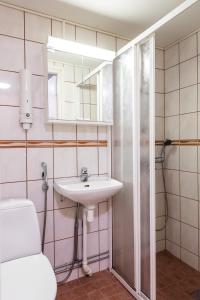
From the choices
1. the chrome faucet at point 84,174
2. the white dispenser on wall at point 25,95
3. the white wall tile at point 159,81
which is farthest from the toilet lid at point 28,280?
the white wall tile at point 159,81

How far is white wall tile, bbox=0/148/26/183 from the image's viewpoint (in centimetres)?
157

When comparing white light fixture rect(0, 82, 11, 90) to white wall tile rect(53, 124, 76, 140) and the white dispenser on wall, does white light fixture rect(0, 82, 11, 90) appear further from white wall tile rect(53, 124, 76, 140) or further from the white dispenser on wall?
white wall tile rect(53, 124, 76, 140)

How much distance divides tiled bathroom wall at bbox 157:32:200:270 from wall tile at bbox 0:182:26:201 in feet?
4.57

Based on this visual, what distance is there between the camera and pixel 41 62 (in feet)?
5.50

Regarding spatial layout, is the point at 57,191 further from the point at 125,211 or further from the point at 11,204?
the point at 125,211

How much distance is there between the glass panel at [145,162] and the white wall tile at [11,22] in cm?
91

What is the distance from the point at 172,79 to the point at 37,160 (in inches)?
61.9

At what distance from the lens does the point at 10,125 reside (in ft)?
5.20

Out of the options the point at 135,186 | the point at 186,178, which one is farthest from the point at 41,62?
the point at 186,178

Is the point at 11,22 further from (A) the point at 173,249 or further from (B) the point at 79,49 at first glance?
(A) the point at 173,249

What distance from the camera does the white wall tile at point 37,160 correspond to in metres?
1.66

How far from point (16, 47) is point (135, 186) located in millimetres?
1349

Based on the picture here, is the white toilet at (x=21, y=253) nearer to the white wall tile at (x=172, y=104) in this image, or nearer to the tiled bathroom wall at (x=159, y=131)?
the tiled bathroom wall at (x=159, y=131)

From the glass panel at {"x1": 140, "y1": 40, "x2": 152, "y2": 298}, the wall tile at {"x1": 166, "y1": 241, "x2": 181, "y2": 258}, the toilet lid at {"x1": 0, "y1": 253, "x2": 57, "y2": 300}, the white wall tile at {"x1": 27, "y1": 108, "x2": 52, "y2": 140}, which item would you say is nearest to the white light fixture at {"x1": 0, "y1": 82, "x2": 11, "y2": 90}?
the white wall tile at {"x1": 27, "y1": 108, "x2": 52, "y2": 140}
